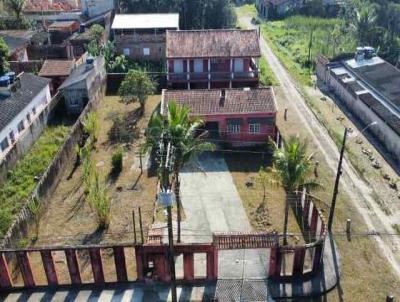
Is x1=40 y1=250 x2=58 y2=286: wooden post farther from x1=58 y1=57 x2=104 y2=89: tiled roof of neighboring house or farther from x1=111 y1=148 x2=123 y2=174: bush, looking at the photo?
x1=58 y1=57 x2=104 y2=89: tiled roof of neighboring house

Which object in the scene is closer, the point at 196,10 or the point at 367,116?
the point at 367,116

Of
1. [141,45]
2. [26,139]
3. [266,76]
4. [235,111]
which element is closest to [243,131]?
[235,111]

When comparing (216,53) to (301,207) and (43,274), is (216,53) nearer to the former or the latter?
(301,207)

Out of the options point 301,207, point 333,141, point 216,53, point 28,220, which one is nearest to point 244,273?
point 301,207

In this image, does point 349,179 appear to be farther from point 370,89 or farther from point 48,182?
point 48,182

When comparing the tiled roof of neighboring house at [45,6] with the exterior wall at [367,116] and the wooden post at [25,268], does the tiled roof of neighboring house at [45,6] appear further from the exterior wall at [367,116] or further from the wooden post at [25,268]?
the wooden post at [25,268]
